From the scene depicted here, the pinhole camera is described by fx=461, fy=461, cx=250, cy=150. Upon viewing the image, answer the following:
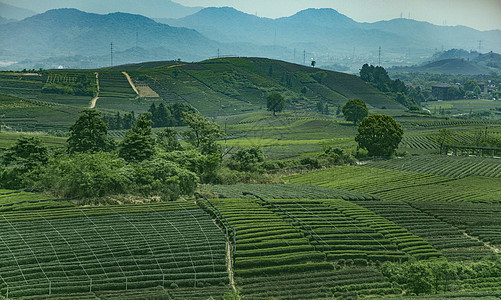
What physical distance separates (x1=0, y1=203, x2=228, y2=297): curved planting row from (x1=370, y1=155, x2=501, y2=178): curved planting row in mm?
56501

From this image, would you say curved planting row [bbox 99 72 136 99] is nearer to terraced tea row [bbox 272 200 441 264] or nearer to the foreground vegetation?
the foreground vegetation

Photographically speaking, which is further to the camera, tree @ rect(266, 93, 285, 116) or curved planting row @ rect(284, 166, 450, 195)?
tree @ rect(266, 93, 285, 116)

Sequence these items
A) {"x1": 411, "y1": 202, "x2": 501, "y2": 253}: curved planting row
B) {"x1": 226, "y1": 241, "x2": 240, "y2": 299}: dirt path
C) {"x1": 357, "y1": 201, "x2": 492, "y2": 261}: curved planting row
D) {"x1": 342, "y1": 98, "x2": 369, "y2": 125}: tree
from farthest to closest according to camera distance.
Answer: {"x1": 342, "y1": 98, "x2": 369, "y2": 125}: tree < {"x1": 411, "y1": 202, "x2": 501, "y2": 253}: curved planting row < {"x1": 357, "y1": 201, "x2": 492, "y2": 261}: curved planting row < {"x1": 226, "y1": 241, "x2": 240, "y2": 299}: dirt path

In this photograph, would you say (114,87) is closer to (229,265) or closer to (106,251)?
(106,251)

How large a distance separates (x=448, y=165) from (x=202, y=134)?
5088cm

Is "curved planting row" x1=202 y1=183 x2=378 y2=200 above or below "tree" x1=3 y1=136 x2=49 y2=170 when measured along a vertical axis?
below

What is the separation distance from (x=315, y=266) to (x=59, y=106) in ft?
450

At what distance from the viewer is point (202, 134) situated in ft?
279

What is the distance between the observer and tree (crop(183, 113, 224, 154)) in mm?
82750

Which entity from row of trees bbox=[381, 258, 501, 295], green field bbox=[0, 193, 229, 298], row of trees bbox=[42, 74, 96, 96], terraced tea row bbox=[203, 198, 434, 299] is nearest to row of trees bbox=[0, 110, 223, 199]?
green field bbox=[0, 193, 229, 298]

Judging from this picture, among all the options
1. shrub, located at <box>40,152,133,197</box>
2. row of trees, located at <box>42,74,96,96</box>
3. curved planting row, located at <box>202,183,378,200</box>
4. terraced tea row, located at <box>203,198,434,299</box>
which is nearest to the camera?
terraced tea row, located at <box>203,198,434,299</box>

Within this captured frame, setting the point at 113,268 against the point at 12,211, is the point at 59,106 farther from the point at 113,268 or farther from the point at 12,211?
the point at 113,268

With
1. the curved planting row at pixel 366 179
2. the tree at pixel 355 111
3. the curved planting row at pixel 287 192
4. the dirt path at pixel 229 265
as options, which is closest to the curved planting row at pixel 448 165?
the curved planting row at pixel 366 179

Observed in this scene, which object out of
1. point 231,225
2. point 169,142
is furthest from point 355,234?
point 169,142
